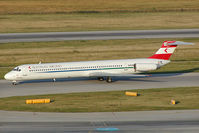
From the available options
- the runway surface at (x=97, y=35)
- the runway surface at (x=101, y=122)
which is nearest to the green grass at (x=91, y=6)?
the runway surface at (x=97, y=35)

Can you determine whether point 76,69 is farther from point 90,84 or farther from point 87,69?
point 90,84

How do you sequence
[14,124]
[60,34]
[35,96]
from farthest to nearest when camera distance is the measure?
[60,34] → [35,96] → [14,124]

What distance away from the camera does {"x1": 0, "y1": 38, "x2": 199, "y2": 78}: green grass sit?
59.1m

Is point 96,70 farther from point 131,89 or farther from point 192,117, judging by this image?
point 192,117

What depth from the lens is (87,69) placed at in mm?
46469

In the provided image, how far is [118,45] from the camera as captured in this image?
67312mm

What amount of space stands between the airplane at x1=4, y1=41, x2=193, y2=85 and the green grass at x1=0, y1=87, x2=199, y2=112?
4270 mm

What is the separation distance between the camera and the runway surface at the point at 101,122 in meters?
31.0

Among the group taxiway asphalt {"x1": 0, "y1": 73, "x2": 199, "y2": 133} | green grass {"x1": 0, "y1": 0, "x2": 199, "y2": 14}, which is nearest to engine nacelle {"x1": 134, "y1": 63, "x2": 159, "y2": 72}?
taxiway asphalt {"x1": 0, "y1": 73, "x2": 199, "y2": 133}

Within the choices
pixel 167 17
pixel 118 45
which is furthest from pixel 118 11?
pixel 118 45

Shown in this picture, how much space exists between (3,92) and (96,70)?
439 inches

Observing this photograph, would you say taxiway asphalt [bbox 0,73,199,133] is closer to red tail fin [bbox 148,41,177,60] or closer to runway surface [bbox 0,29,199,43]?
red tail fin [bbox 148,41,177,60]

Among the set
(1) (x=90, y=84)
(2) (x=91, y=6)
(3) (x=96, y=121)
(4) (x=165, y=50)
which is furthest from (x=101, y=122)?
(2) (x=91, y=6)

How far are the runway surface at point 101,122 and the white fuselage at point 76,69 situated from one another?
9841 millimetres
